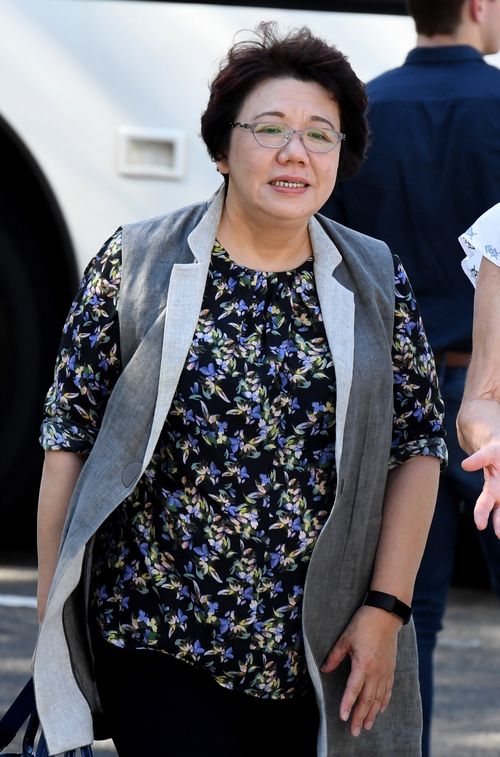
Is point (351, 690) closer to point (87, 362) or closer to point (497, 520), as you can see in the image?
point (497, 520)

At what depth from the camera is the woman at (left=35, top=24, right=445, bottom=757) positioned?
8.16 ft

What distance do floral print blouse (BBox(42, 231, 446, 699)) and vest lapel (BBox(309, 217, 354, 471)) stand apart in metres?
0.02

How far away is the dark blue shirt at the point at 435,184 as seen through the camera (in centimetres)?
347

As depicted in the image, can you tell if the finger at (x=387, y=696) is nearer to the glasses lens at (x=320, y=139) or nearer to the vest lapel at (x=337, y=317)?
the vest lapel at (x=337, y=317)

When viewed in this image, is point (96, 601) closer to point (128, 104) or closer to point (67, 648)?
point (67, 648)

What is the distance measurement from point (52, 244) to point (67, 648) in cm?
303

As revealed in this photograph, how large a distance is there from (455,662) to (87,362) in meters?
2.75

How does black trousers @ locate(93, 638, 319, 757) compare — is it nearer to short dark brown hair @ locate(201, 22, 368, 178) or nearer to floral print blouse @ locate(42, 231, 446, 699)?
floral print blouse @ locate(42, 231, 446, 699)

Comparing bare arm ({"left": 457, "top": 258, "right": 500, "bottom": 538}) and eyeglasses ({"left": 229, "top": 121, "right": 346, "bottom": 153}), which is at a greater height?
eyeglasses ({"left": 229, "top": 121, "right": 346, "bottom": 153})

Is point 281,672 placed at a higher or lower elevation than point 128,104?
lower

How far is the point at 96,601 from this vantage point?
258 centimetres

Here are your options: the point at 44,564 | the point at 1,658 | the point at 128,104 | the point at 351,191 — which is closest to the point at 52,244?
the point at 128,104

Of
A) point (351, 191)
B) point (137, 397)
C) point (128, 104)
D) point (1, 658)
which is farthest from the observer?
point (128, 104)

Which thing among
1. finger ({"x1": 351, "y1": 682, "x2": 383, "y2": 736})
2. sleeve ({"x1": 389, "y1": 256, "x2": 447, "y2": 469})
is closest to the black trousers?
finger ({"x1": 351, "y1": 682, "x2": 383, "y2": 736})
